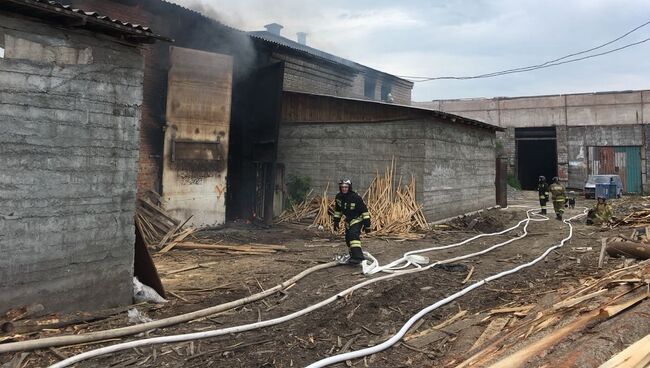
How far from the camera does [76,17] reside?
4887 mm

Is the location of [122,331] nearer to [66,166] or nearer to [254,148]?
[66,166]

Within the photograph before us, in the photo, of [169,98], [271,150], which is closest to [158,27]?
[169,98]

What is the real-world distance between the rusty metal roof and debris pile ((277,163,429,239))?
797 centimetres

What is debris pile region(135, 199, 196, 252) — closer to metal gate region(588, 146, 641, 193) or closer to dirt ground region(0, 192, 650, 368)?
dirt ground region(0, 192, 650, 368)

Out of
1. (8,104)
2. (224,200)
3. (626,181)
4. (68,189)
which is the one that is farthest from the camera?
(626,181)

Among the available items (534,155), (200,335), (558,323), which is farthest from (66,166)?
(534,155)

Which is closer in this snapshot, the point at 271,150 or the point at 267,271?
the point at 267,271

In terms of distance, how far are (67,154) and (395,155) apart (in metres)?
9.47

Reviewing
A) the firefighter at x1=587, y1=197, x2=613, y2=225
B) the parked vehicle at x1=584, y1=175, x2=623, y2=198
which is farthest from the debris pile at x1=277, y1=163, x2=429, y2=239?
the parked vehicle at x1=584, y1=175, x2=623, y2=198

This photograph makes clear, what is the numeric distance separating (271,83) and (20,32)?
8.55 m

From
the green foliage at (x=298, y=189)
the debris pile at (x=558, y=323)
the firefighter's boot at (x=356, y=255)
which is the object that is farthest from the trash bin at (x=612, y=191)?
the firefighter's boot at (x=356, y=255)

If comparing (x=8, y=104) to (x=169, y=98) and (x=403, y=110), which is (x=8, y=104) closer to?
(x=169, y=98)

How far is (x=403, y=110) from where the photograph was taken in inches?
504

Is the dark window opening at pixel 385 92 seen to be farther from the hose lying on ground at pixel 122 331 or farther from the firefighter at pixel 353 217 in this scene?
the hose lying on ground at pixel 122 331
